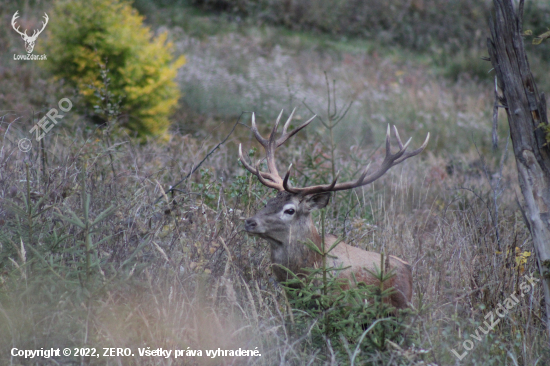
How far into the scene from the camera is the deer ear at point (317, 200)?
397cm

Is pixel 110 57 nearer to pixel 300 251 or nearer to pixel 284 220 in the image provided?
pixel 284 220

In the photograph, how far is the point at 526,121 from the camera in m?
3.65

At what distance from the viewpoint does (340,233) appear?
5.05 m

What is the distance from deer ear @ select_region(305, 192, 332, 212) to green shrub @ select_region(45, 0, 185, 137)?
4904 mm

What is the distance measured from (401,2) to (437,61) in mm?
5080

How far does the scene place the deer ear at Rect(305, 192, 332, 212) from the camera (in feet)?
13.0

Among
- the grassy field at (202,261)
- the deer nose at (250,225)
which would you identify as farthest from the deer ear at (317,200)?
the grassy field at (202,261)

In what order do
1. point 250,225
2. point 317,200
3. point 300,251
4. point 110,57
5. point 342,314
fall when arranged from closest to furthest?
1. point 342,314
2. point 250,225
3. point 300,251
4. point 317,200
5. point 110,57

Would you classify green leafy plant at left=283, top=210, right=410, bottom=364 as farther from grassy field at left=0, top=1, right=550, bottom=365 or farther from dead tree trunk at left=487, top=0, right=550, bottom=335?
dead tree trunk at left=487, top=0, right=550, bottom=335

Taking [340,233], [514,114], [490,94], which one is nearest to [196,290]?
[340,233]

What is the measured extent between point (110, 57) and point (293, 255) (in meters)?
6.05

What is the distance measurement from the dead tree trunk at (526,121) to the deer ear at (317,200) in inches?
53.5

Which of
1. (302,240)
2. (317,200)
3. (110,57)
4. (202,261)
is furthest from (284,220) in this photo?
(110,57)

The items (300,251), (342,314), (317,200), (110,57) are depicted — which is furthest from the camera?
(110,57)
